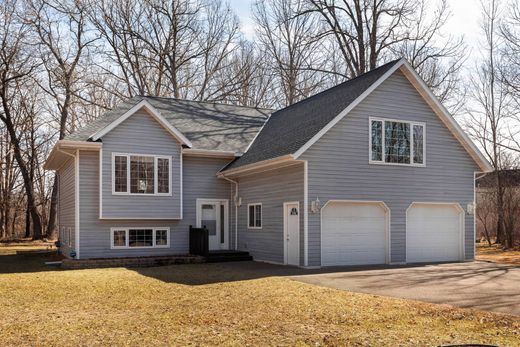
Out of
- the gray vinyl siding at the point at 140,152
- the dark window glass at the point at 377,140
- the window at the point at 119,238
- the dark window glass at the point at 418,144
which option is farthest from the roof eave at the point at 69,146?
the dark window glass at the point at 418,144

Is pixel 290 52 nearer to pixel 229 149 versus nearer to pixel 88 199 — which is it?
pixel 229 149

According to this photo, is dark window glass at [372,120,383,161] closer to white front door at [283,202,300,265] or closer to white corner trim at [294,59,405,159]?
white corner trim at [294,59,405,159]

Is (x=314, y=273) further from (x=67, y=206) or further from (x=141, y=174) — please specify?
(x=67, y=206)

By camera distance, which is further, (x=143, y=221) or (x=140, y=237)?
(x=140, y=237)

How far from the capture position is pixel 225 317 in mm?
9336

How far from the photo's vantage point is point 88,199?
62.6ft

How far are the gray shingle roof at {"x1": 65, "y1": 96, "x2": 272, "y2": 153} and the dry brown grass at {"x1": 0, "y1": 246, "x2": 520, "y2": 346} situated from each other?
8.59 meters

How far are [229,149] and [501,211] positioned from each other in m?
16.6

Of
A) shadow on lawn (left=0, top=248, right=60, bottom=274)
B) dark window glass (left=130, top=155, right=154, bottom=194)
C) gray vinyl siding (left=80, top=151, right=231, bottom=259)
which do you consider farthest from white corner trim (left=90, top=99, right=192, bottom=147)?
shadow on lawn (left=0, top=248, right=60, bottom=274)

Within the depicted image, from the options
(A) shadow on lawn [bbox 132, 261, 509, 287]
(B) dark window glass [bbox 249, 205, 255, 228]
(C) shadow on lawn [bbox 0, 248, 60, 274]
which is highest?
(B) dark window glass [bbox 249, 205, 255, 228]

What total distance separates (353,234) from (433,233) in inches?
142

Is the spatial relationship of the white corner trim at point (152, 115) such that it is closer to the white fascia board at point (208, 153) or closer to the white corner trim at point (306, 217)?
the white fascia board at point (208, 153)

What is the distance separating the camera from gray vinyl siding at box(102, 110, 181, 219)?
746 inches

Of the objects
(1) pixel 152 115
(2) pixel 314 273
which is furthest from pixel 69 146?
(2) pixel 314 273
